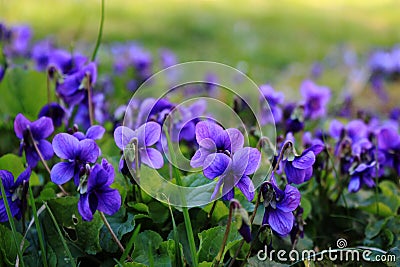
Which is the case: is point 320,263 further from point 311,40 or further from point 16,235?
point 311,40

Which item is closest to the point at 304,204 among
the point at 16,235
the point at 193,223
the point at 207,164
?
the point at 193,223

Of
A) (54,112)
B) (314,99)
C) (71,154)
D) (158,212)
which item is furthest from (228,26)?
(71,154)

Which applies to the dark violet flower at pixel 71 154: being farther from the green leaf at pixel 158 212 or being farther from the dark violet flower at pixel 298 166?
the dark violet flower at pixel 298 166

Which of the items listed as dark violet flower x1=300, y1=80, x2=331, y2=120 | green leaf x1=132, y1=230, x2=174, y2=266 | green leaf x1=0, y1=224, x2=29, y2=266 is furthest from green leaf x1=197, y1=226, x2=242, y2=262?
dark violet flower x1=300, y1=80, x2=331, y2=120

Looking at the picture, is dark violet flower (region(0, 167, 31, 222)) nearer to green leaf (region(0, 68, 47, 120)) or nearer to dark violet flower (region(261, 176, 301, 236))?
dark violet flower (region(261, 176, 301, 236))

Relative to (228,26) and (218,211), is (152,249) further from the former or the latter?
(228,26)

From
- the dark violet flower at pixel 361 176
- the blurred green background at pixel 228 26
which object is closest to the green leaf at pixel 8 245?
the dark violet flower at pixel 361 176
